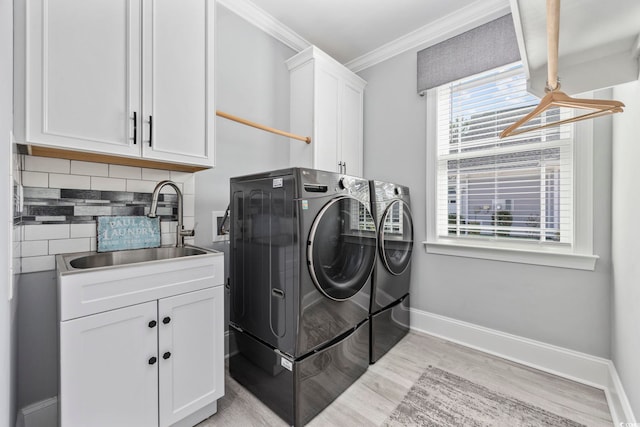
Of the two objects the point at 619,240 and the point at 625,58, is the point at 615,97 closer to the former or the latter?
the point at 625,58

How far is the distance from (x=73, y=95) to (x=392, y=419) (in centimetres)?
222

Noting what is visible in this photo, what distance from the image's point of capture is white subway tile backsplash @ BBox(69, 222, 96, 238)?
4.87ft

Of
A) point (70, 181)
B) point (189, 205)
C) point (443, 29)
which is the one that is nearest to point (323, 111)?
point (443, 29)

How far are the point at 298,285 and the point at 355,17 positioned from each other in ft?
7.48

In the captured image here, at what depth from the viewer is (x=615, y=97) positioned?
5.44 feet

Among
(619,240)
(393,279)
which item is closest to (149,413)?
(393,279)

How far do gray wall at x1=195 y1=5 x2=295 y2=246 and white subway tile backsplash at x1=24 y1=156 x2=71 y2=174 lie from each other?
2.30ft

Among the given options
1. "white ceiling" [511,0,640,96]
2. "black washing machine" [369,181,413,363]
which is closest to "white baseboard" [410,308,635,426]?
"black washing machine" [369,181,413,363]

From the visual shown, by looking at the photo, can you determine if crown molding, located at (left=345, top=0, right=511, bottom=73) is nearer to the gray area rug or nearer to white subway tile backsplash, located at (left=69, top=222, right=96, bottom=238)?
the gray area rug

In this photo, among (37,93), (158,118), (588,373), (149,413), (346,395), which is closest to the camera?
A: (37,93)

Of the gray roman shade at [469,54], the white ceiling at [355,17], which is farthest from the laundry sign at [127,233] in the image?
the gray roman shade at [469,54]

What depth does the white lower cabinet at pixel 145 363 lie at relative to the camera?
1077 millimetres

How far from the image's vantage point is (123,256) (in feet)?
5.24

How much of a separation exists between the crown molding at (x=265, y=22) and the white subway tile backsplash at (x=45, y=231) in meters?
1.91
